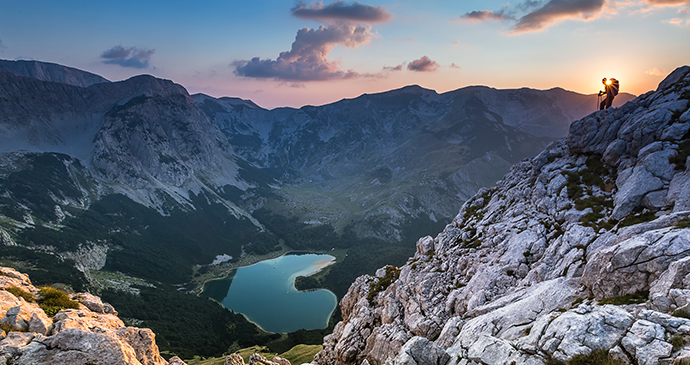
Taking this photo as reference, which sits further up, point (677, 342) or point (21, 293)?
point (21, 293)

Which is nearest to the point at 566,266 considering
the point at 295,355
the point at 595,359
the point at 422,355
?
the point at 595,359

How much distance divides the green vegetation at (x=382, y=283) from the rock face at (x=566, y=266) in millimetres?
715

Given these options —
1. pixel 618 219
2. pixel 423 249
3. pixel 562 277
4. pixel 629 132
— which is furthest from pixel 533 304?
pixel 423 249

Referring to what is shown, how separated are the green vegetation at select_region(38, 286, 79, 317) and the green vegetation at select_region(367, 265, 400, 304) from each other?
41.9m

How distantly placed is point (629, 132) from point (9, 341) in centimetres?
6458

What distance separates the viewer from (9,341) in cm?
2358

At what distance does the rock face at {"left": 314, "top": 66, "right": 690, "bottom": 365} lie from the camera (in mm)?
19094

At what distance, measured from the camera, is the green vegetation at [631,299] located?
2158cm

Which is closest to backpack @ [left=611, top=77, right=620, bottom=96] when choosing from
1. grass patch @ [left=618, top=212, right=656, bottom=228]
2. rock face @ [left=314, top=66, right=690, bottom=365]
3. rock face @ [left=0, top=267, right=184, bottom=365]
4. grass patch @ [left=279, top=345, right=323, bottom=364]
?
rock face @ [left=314, top=66, right=690, bottom=365]

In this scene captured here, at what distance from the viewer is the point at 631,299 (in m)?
22.0

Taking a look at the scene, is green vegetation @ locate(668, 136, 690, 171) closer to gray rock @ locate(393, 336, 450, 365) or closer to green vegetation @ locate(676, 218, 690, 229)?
green vegetation @ locate(676, 218, 690, 229)

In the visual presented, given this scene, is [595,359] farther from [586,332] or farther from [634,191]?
[634,191]

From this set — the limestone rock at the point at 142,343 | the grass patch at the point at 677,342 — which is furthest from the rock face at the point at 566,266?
the limestone rock at the point at 142,343

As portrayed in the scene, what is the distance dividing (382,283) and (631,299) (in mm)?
43930
